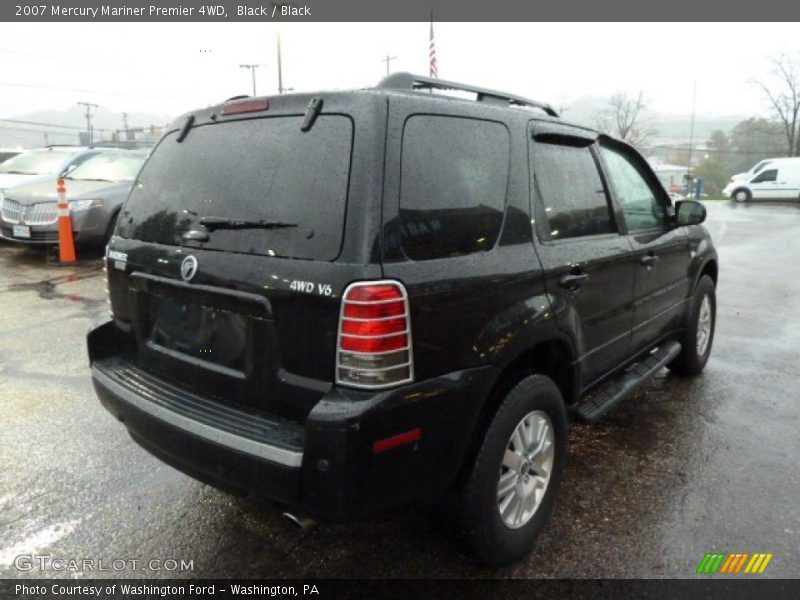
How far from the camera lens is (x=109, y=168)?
33.9 ft

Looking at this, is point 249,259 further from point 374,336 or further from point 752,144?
point 752,144

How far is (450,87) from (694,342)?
3.17 metres

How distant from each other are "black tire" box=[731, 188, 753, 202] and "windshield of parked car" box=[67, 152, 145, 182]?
96.8 feet

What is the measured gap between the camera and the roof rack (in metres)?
2.40

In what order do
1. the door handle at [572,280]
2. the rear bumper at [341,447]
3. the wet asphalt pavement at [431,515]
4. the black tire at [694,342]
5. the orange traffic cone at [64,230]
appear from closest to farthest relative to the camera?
the rear bumper at [341,447] < the wet asphalt pavement at [431,515] < the door handle at [572,280] < the black tire at [694,342] < the orange traffic cone at [64,230]

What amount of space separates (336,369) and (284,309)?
0.29 meters

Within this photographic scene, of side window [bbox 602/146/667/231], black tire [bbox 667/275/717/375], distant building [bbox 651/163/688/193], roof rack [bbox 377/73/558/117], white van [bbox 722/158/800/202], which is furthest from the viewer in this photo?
distant building [bbox 651/163/688/193]

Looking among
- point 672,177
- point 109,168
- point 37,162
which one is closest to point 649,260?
point 109,168

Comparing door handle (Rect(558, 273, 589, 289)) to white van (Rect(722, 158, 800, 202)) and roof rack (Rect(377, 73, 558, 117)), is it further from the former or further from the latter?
white van (Rect(722, 158, 800, 202))

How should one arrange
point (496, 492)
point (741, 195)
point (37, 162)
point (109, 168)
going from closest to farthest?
point (496, 492)
point (109, 168)
point (37, 162)
point (741, 195)

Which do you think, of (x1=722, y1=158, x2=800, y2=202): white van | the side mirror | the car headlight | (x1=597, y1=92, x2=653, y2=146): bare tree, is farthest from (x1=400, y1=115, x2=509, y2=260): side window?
(x1=597, y1=92, x2=653, y2=146): bare tree

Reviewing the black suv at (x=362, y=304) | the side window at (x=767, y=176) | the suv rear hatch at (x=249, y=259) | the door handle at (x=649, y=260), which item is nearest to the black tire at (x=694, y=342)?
the door handle at (x=649, y=260)

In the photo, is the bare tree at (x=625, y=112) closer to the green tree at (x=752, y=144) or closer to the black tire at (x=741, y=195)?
the green tree at (x=752, y=144)

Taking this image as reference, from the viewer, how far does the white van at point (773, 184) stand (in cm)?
2842
